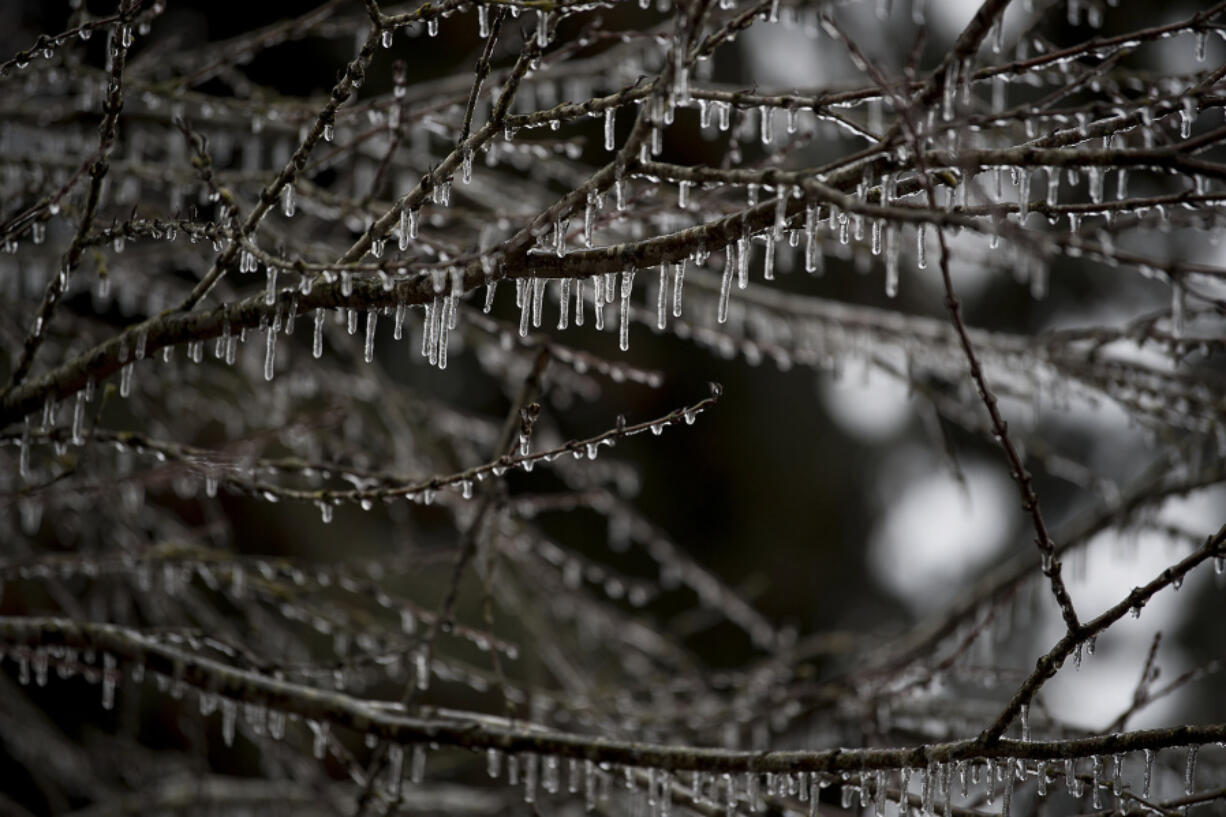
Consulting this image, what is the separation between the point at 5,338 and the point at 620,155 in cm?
241

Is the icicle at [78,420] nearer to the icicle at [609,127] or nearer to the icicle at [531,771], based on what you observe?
the icicle at [531,771]

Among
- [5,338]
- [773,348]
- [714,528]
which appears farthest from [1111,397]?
[714,528]

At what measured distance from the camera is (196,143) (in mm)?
1748

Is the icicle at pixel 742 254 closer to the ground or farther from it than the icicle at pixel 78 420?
farther from it

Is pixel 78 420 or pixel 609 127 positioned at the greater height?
pixel 609 127

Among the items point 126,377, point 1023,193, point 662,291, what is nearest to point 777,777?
point 662,291

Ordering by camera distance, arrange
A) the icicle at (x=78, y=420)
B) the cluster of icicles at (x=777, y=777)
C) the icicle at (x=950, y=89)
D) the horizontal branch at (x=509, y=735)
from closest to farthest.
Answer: the icicle at (x=950, y=89)
the horizontal branch at (x=509, y=735)
the cluster of icicles at (x=777, y=777)
the icicle at (x=78, y=420)

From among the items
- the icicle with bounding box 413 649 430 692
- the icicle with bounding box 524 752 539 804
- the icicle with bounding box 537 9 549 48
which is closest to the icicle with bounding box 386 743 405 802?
the icicle with bounding box 413 649 430 692

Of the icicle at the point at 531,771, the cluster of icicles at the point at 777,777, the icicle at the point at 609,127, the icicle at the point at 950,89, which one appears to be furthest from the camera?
the icicle at the point at 531,771

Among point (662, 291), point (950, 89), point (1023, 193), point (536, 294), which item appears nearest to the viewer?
point (950, 89)

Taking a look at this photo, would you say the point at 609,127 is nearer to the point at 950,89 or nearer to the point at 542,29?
the point at 542,29

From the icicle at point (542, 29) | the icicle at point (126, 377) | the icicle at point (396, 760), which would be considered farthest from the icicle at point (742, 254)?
the icicle at point (126, 377)

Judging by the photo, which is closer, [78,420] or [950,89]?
[950,89]

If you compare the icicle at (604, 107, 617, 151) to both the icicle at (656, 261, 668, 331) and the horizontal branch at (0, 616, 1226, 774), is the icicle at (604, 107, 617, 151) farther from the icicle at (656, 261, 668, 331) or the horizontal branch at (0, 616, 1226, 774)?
the horizontal branch at (0, 616, 1226, 774)
